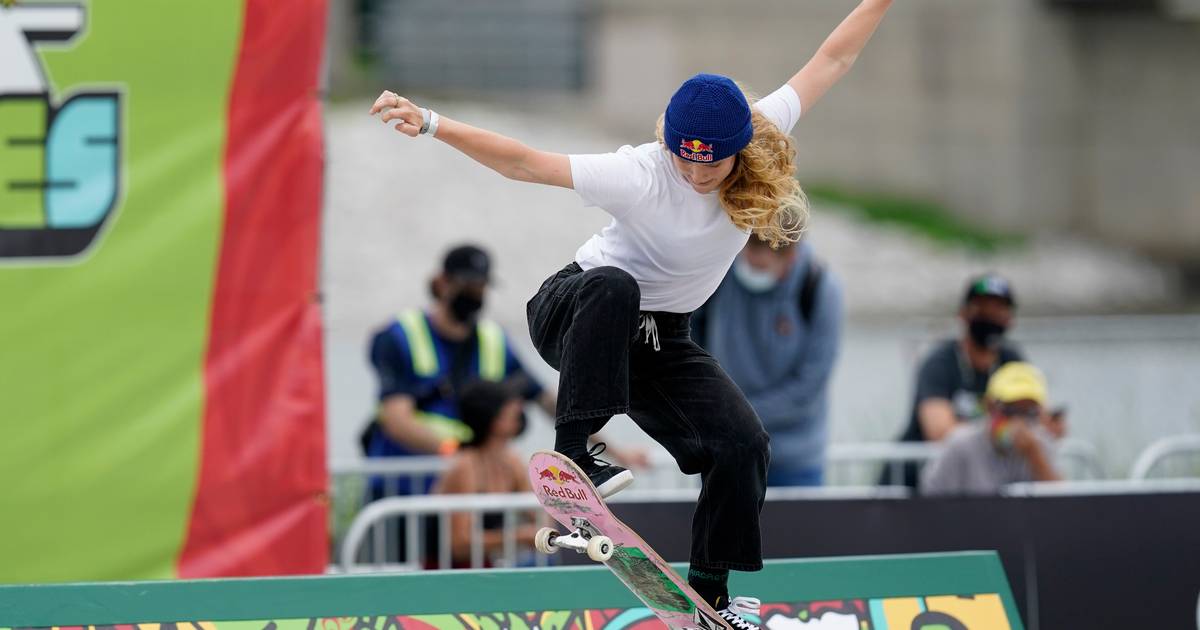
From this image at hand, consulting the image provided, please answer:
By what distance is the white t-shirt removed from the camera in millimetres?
4402

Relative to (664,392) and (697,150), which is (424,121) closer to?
(697,150)

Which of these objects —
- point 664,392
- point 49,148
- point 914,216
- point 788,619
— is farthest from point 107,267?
point 914,216

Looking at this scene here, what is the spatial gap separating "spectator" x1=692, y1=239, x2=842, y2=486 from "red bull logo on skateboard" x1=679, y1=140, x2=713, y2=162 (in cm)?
266

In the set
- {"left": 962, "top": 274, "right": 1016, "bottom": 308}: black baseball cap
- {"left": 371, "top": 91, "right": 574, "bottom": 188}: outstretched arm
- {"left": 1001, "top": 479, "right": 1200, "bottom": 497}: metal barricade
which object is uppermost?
{"left": 371, "top": 91, "right": 574, "bottom": 188}: outstretched arm

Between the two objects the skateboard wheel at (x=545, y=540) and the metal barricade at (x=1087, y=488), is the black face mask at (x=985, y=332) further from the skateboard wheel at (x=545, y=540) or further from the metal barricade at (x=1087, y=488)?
→ the skateboard wheel at (x=545, y=540)

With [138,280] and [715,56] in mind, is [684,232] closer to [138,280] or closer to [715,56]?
[138,280]

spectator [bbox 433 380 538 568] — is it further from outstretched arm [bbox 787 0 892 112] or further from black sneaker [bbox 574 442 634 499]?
outstretched arm [bbox 787 0 892 112]

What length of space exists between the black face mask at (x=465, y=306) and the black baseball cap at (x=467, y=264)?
0.31 ft

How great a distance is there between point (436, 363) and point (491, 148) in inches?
119

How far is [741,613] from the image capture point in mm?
4770

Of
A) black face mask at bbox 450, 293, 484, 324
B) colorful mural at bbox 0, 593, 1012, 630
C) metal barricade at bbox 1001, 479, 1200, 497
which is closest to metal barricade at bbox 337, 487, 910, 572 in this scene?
metal barricade at bbox 1001, 479, 1200, 497

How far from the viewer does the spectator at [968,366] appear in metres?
7.50

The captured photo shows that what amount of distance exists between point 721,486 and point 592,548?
47 cm

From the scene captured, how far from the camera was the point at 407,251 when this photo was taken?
23.1 meters
